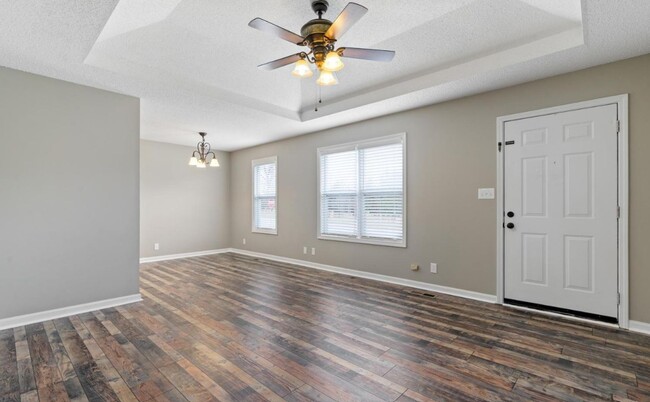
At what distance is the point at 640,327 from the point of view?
289cm

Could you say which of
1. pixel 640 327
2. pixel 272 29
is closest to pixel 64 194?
pixel 272 29

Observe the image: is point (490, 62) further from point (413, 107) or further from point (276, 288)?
point (276, 288)

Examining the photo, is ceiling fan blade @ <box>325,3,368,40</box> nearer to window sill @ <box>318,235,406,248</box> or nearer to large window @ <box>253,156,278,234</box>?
window sill @ <box>318,235,406,248</box>

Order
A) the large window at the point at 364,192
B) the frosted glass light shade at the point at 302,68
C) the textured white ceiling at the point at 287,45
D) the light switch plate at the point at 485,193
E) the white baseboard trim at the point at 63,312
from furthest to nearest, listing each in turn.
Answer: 1. the large window at the point at 364,192
2. the light switch plate at the point at 485,193
3. the white baseboard trim at the point at 63,312
4. the frosted glass light shade at the point at 302,68
5. the textured white ceiling at the point at 287,45

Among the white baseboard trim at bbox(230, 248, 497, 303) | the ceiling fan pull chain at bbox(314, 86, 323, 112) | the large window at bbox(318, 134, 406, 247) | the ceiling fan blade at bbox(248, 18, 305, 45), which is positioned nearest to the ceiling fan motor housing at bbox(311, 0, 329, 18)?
the ceiling fan blade at bbox(248, 18, 305, 45)

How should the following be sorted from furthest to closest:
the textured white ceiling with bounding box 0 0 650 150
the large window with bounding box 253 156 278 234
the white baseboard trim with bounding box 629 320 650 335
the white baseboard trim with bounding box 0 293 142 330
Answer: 1. the large window with bounding box 253 156 278 234
2. the white baseboard trim with bounding box 0 293 142 330
3. the white baseboard trim with bounding box 629 320 650 335
4. the textured white ceiling with bounding box 0 0 650 150

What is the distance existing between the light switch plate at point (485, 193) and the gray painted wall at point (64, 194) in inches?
168

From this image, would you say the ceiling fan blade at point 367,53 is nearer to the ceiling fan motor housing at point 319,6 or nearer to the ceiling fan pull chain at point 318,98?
the ceiling fan motor housing at point 319,6

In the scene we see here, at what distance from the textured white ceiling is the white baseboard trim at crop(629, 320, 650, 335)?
2.47m

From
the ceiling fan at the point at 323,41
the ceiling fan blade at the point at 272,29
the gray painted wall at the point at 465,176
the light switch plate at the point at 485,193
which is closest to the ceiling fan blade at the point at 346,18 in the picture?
the ceiling fan at the point at 323,41

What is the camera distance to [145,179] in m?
6.41

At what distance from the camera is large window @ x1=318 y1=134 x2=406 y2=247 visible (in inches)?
185

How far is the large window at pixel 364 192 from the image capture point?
471cm

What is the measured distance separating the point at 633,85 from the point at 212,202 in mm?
7317
